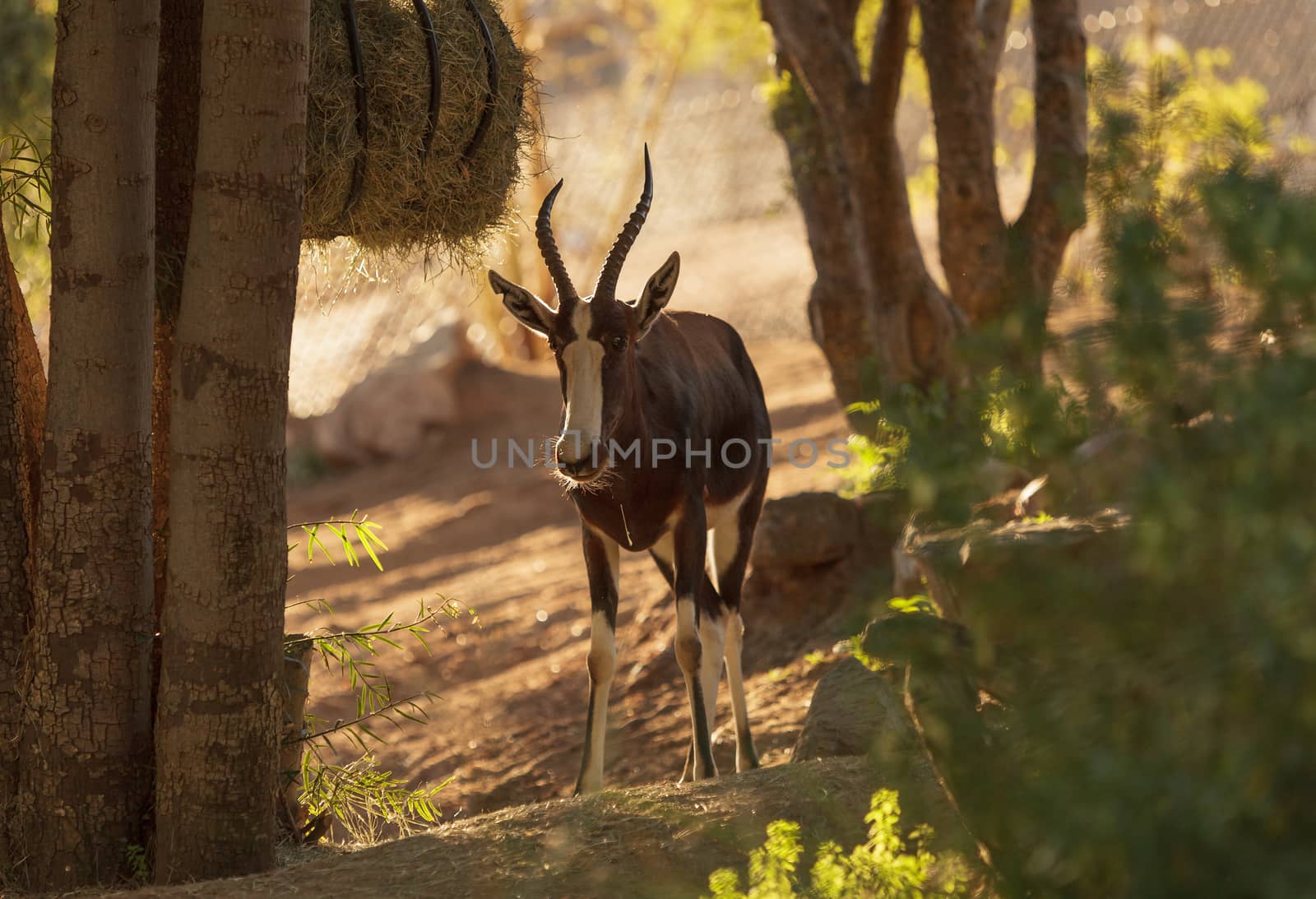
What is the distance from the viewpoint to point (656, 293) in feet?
18.3

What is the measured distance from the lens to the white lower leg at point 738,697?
6.02 m

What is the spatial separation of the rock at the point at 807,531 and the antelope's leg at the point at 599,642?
3072mm

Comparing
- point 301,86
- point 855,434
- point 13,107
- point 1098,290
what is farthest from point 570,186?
point 1098,290

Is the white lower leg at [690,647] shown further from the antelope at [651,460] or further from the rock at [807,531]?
the rock at [807,531]

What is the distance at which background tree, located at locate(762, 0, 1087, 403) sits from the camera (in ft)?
26.9

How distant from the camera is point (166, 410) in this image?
4516 mm

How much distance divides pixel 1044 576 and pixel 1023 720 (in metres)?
0.22

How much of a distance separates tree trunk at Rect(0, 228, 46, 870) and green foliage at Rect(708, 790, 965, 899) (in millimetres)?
2257

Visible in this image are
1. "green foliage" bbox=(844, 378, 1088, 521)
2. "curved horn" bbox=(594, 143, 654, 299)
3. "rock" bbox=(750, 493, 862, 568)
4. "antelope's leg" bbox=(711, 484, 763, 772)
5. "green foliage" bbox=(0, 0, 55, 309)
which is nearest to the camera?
"green foliage" bbox=(844, 378, 1088, 521)

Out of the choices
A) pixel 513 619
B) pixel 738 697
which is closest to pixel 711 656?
pixel 738 697

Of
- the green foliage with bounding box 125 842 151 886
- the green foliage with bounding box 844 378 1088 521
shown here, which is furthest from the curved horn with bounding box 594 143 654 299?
the green foliage with bounding box 844 378 1088 521

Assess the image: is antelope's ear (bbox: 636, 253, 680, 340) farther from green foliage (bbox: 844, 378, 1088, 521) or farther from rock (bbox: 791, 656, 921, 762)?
green foliage (bbox: 844, 378, 1088, 521)

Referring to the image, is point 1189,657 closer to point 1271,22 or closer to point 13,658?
point 13,658

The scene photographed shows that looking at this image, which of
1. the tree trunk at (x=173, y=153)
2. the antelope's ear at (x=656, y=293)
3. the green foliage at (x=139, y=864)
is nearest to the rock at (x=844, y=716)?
the antelope's ear at (x=656, y=293)
